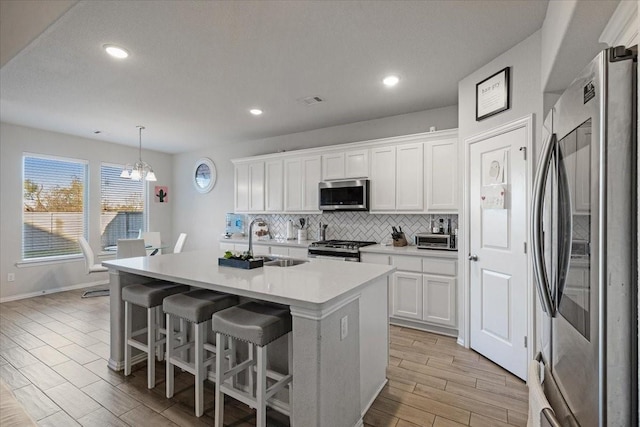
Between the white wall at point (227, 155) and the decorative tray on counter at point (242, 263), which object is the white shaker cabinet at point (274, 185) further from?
the decorative tray on counter at point (242, 263)

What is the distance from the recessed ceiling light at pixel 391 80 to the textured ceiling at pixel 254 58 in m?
0.07

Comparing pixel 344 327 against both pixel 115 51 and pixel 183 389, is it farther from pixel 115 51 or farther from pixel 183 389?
pixel 115 51

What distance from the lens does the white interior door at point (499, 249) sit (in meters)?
2.46

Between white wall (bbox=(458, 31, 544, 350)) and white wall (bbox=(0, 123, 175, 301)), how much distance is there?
5882mm

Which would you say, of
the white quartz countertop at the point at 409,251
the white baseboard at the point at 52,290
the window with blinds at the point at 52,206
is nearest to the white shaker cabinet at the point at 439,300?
the white quartz countertop at the point at 409,251

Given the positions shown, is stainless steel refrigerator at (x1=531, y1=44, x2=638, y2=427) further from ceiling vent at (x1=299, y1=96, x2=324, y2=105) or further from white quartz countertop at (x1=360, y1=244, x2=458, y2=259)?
ceiling vent at (x1=299, y1=96, x2=324, y2=105)

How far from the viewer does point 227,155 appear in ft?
19.9

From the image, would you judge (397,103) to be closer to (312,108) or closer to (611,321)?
(312,108)

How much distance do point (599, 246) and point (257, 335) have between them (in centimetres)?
149

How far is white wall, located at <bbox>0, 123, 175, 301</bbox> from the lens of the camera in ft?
15.1

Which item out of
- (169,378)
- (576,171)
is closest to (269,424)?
(169,378)

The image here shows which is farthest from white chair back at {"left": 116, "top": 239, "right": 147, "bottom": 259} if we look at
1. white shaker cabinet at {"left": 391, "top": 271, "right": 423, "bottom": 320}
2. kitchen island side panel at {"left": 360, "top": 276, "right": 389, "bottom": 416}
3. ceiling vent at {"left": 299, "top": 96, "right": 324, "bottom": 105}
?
kitchen island side panel at {"left": 360, "top": 276, "right": 389, "bottom": 416}

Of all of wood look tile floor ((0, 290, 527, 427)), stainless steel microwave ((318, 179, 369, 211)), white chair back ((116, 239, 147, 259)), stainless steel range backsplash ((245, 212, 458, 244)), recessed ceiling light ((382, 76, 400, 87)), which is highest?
recessed ceiling light ((382, 76, 400, 87))

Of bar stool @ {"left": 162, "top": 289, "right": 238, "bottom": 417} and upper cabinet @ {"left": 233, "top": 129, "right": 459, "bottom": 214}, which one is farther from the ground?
upper cabinet @ {"left": 233, "top": 129, "right": 459, "bottom": 214}
